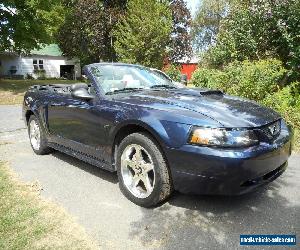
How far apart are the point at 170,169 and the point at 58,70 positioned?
42537mm

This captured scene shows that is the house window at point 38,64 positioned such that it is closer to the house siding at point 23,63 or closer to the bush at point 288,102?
the house siding at point 23,63

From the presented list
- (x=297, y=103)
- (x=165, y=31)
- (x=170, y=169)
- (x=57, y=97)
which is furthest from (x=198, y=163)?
(x=165, y=31)

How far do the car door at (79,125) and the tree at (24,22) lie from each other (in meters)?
18.4

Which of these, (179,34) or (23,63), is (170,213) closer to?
(179,34)

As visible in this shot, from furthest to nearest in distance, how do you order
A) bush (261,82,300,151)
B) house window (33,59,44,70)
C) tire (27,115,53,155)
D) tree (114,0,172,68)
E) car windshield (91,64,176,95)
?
house window (33,59,44,70) → tree (114,0,172,68) → bush (261,82,300,151) → tire (27,115,53,155) → car windshield (91,64,176,95)

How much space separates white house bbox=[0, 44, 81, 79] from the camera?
40656 mm

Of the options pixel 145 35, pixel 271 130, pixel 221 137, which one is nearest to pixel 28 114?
pixel 221 137

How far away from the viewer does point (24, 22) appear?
21641 millimetres

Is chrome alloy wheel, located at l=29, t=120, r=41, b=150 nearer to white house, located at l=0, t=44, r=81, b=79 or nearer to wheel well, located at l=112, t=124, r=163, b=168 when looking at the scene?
wheel well, located at l=112, t=124, r=163, b=168

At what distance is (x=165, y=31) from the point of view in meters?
25.1

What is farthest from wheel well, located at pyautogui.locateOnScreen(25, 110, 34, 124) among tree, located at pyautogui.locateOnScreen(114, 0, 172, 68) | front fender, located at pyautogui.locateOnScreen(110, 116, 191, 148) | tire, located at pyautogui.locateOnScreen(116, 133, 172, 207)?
tree, located at pyautogui.locateOnScreen(114, 0, 172, 68)

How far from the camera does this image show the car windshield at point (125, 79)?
184 inches

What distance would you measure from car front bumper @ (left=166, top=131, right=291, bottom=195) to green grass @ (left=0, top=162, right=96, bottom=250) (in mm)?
1123

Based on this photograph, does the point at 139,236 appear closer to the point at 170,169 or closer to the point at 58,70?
the point at 170,169
